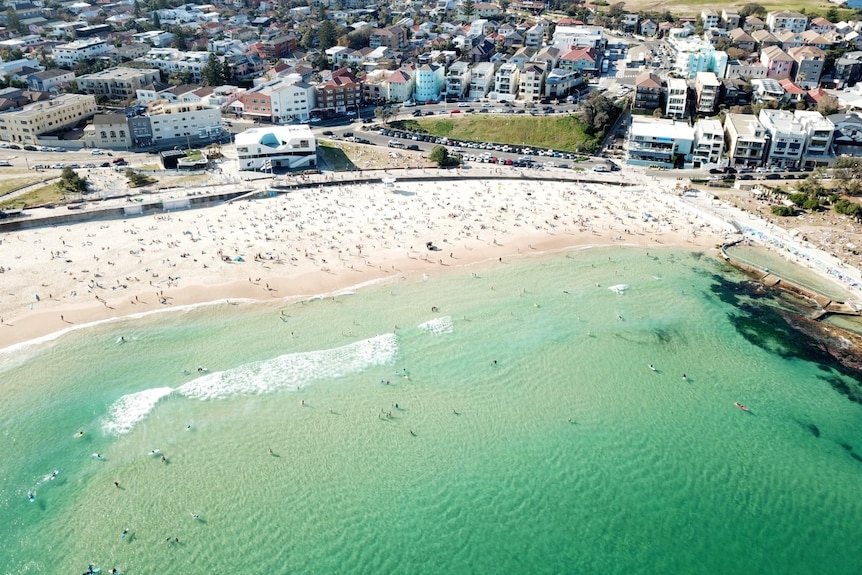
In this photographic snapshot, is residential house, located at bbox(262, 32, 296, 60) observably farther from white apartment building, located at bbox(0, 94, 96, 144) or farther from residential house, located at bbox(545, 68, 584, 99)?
residential house, located at bbox(545, 68, 584, 99)

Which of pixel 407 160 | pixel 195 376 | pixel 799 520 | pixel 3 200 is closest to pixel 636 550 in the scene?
pixel 799 520

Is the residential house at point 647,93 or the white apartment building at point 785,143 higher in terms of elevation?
the residential house at point 647,93

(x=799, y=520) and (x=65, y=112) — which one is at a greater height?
(x=65, y=112)

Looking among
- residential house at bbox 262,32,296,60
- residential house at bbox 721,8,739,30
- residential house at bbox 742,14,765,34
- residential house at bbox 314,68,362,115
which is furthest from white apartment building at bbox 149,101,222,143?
residential house at bbox 721,8,739,30

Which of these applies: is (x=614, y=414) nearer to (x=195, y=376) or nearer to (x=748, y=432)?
(x=748, y=432)

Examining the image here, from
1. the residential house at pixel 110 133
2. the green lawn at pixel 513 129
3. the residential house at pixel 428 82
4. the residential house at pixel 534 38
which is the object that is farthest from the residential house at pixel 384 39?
the residential house at pixel 110 133

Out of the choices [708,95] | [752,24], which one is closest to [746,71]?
[708,95]

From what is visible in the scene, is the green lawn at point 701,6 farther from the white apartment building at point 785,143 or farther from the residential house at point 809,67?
the white apartment building at point 785,143
